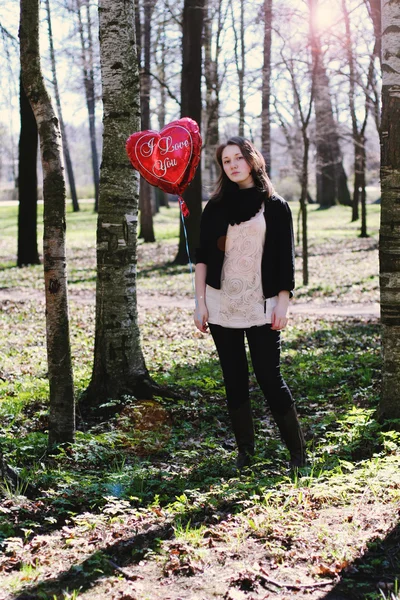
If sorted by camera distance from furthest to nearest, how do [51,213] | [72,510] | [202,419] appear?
[202,419] < [51,213] < [72,510]

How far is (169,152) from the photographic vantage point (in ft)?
18.0

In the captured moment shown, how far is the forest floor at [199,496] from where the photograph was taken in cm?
314

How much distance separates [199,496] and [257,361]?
920 millimetres

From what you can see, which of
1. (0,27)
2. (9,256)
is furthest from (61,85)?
(0,27)

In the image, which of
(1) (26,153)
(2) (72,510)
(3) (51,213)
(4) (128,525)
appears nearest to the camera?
(4) (128,525)

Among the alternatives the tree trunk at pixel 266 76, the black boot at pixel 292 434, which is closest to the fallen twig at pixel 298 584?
the black boot at pixel 292 434

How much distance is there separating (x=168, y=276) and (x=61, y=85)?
11.4 m

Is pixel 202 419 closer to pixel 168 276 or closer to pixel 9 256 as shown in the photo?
pixel 168 276

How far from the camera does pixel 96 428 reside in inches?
221

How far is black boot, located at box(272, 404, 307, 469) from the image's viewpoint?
14.9ft

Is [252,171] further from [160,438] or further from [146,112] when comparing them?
[146,112]

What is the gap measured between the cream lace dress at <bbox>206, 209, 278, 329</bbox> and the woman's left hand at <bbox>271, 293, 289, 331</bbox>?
0.15ft

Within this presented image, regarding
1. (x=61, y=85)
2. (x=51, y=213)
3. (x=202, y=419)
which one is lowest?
(x=202, y=419)

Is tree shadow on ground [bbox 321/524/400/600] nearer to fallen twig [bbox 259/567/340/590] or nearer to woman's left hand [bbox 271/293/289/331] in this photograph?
fallen twig [bbox 259/567/340/590]
